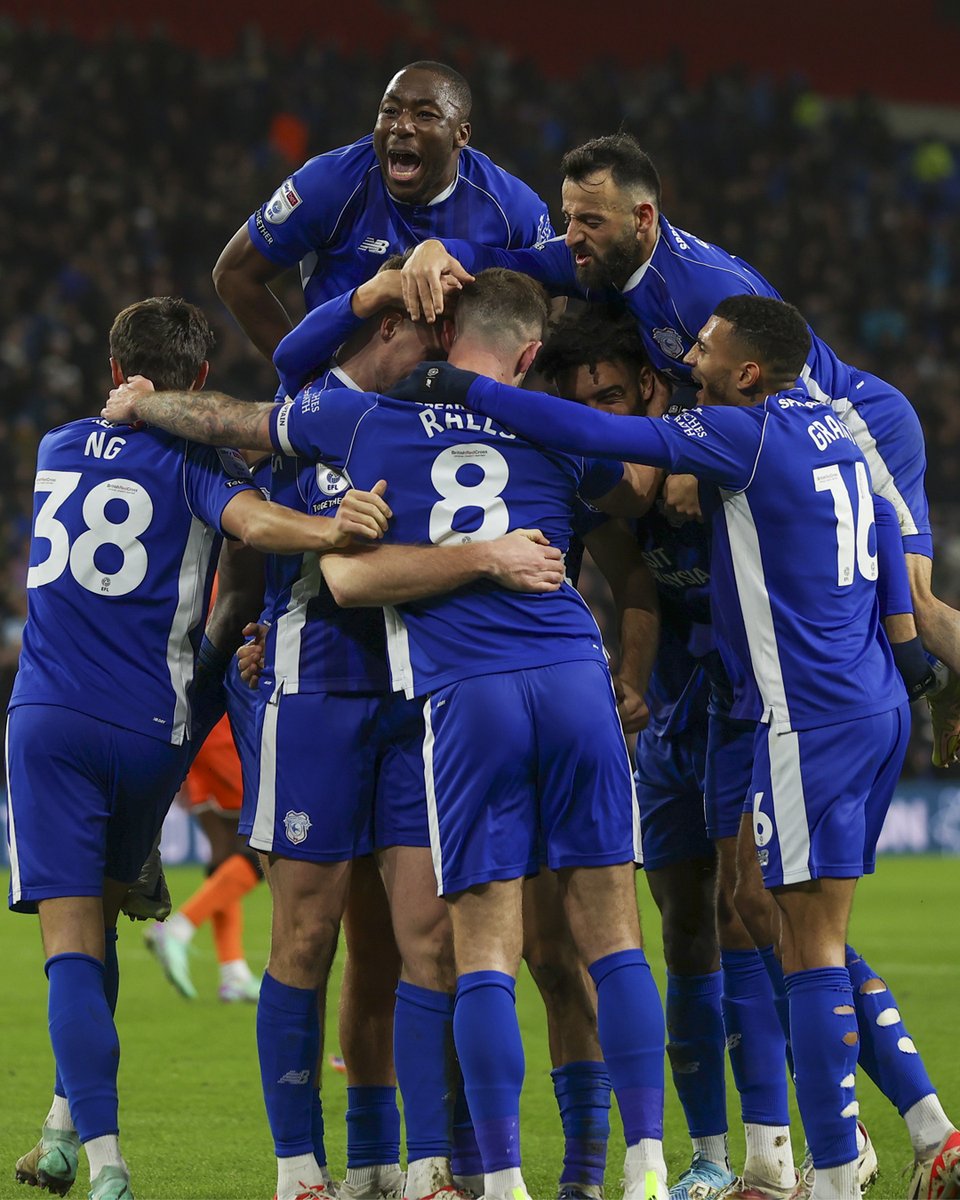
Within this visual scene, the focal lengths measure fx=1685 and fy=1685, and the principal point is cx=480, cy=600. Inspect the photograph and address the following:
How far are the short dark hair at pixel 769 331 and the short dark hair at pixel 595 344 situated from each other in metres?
0.53

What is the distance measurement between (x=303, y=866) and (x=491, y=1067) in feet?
2.62

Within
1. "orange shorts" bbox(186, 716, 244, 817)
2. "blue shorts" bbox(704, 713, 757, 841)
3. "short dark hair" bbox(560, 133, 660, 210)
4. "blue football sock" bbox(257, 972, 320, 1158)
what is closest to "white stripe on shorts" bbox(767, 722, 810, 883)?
"blue shorts" bbox(704, 713, 757, 841)

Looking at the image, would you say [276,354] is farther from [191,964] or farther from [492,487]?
[191,964]

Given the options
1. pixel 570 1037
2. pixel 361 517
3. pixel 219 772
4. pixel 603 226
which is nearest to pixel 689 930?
pixel 570 1037

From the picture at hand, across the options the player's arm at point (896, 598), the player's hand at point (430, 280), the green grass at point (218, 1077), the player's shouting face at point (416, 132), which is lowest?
the green grass at point (218, 1077)

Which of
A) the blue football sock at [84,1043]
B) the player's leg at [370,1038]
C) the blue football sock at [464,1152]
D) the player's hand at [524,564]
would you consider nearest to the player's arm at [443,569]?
the player's hand at [524,564]

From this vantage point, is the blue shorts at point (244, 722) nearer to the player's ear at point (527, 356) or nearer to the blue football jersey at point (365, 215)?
the player's ear at point (527, 356)

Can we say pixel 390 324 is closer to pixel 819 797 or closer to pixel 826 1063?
pixel 819 797

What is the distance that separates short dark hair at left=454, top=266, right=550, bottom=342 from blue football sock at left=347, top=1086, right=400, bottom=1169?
209 centimetres

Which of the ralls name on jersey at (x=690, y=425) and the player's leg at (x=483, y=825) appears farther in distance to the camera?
the ralls name on jersey at (x=690, y=425)

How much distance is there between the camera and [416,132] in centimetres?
516

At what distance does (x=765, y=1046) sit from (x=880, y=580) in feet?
4.49

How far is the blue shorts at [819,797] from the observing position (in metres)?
4.17

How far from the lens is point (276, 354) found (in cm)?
482
